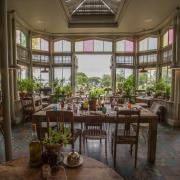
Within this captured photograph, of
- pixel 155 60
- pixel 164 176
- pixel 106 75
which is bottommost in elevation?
pixel 164 176

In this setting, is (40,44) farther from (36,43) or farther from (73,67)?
(73,67)

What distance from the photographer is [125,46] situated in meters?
9.57

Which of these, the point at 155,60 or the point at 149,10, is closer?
the point at 149,10

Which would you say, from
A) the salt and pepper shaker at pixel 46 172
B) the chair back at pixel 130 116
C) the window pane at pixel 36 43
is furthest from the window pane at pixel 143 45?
the salt and pepper shaker at pixel 46 172

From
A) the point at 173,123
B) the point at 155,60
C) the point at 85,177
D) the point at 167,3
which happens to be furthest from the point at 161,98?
the point at 85,177

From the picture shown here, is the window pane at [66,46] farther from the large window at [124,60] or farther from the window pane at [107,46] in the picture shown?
the large window at [124,60]

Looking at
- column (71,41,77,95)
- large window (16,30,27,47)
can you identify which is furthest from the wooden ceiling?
column (71,41,77,95)

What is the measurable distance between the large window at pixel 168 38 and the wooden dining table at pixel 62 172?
6838 millimetres

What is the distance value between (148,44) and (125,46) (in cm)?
112

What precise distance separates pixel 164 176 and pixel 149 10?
519cm

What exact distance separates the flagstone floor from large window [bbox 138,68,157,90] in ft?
12.5

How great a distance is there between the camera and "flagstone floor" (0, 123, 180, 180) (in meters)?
3.23

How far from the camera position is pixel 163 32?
26.3 ft

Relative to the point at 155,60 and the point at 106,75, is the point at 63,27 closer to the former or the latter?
the point at 106,75
